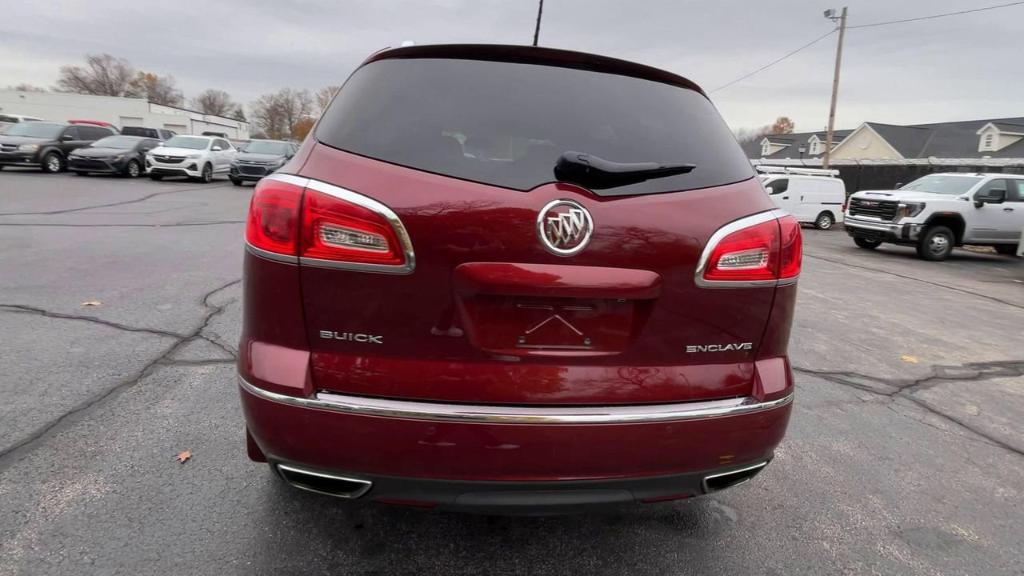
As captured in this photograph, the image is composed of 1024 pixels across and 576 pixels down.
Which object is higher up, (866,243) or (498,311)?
(866,243)

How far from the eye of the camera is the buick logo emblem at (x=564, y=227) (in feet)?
5.24

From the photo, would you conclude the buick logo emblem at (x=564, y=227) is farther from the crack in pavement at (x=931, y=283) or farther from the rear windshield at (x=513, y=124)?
the crack in pavement at (x=931, y=283)

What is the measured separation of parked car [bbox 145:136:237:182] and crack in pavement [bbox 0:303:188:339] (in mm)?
16886

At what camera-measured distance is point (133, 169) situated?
20016 millimetres

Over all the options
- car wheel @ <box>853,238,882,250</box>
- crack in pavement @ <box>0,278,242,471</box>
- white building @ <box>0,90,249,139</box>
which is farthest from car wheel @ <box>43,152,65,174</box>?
white building @ <box>0,90,249,139</box>

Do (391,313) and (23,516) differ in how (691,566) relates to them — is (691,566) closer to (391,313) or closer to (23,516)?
(391,313)

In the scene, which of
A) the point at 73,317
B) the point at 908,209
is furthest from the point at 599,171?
the point at 908,209

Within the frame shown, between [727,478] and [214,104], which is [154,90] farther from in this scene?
[727,478]

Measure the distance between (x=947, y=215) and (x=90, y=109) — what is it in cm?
7205

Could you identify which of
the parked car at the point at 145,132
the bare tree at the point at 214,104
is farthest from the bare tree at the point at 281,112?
the parked car at the point at 145,132

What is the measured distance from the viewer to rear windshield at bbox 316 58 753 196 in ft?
5.57

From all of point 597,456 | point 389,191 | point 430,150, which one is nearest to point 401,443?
point 597,456

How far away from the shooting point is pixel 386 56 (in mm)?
1996

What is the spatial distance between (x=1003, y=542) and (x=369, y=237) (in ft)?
9.70
